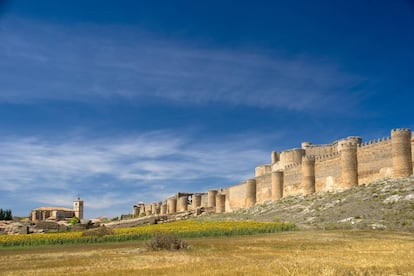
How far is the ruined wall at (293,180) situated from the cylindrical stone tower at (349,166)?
312 inches

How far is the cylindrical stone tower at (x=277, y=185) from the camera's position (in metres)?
46.6

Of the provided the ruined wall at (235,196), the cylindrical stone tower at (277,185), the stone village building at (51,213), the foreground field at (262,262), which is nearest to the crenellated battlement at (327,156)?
the cylindrical stone tower at (277,185)

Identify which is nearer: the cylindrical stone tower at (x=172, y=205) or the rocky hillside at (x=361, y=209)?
the rocky hillside at (x=361, y=209)

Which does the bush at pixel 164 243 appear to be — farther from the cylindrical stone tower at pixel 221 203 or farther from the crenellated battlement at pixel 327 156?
the cylindrical stone tower at pixel 221 203

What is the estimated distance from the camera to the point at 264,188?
5100cm

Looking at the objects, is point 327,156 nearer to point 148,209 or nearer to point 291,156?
point 291,156

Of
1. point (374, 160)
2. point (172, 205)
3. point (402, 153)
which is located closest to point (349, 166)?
point (374, 160)

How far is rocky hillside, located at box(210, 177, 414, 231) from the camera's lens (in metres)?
23.6

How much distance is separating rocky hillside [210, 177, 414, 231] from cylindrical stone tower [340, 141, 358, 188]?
45.1 inches

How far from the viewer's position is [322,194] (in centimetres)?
3753

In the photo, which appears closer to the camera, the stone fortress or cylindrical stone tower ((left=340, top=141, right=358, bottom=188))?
the stone fortress

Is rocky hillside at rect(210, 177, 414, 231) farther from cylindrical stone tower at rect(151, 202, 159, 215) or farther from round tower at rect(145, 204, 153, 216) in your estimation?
round tower at rect(145, 204, 153, 216)

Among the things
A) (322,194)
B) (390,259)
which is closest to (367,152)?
(322,194)

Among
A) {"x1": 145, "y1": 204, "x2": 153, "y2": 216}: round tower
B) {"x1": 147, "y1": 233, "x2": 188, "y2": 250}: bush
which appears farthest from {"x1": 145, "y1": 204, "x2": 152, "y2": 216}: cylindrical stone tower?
{"x1": 147, "y1": 233, "x2": 188, "y2": 250}: bush
